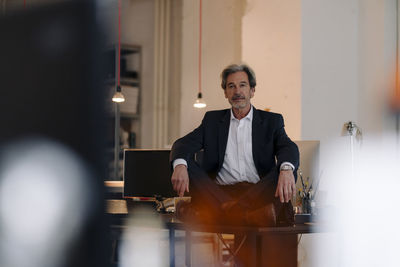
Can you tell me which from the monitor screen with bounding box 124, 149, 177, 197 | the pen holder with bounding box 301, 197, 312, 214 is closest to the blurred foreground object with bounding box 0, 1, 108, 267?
the pen holder with bounding box 301, 197, 312, 214

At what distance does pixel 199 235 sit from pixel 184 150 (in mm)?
2200

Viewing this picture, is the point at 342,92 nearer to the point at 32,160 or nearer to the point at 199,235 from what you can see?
the point at 199,235

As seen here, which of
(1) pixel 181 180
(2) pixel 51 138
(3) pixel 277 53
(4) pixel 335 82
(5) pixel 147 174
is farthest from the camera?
(3) pixel 277 53

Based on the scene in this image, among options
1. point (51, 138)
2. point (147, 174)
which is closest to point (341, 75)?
point (147, 174)

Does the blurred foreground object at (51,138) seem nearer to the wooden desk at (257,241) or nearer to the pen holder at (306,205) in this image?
the wooden desk at (257,241)

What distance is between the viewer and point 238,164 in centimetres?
267

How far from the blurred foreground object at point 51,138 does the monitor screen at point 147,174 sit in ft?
9.82

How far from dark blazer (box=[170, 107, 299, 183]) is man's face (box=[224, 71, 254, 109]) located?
79 mm

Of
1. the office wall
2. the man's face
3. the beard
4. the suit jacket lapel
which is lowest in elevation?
the suit jacket lapel

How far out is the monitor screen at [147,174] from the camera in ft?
11.1

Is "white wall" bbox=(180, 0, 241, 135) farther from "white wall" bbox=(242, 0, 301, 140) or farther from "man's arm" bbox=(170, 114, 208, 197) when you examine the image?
"man's arm" bbox=(170, 114, 208, 197)

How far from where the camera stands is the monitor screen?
3.38 m

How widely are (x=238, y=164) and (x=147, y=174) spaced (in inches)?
35.8

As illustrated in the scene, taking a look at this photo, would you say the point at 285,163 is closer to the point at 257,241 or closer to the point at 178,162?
the point at 257,241
